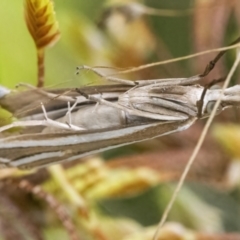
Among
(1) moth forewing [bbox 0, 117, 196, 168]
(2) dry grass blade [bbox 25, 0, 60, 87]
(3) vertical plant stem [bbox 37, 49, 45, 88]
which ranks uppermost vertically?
(2) dry grass blade [bbox 25, 0, 60, 87]

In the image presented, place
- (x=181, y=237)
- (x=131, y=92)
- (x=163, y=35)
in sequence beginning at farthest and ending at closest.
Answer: (x=163, y=35) → (x=181, y=237) → (x=131, y=92)

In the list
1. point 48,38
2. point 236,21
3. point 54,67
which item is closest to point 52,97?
point 48,38

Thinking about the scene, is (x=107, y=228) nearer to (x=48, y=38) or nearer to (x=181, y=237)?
(x=181, y=237)

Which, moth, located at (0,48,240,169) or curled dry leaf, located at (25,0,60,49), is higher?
curled dry leaf, located at (25,0,60,49)

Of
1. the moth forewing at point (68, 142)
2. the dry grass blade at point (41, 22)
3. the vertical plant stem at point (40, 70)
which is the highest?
the dry grass blade at point (41, 22)

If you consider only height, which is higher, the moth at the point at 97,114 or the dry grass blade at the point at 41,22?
the dry grass blade at the point at 41,22
